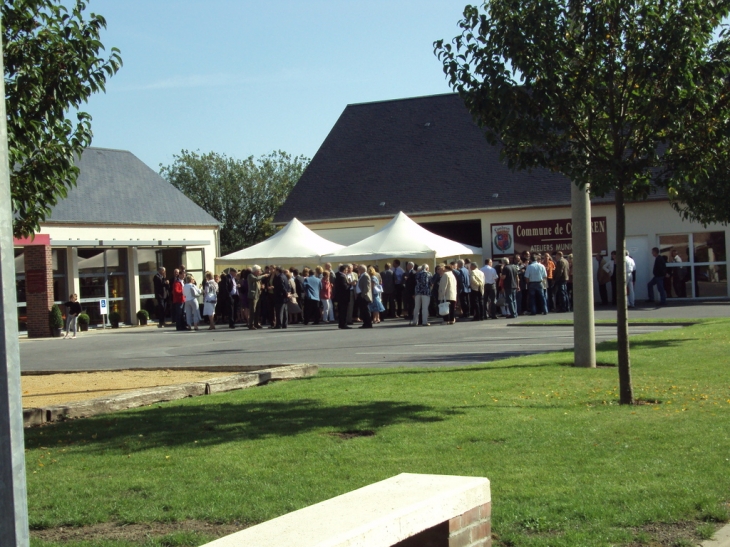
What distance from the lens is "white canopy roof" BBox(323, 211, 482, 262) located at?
30.2m

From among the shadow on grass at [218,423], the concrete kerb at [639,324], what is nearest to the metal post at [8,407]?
the shadow on grass at [218,423]

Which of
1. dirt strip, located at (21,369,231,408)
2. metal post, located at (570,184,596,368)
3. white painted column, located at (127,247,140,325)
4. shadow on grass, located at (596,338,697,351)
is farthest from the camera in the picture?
white painted column, located at (127,247,140,325)

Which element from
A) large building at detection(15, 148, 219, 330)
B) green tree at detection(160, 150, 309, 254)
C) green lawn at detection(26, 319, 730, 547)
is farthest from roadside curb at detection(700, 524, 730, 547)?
green tree at detection(160, 150, 309, 254)

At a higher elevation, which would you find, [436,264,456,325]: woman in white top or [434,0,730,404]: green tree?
[434,0,730,404]: green tree

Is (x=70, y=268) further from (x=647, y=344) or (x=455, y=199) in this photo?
(x=647, y=344)

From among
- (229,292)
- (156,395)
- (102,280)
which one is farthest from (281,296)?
(156,395)

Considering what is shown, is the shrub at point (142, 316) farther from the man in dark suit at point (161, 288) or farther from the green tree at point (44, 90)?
the green tree at point (44, 90)

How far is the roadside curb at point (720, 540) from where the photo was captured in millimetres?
5340

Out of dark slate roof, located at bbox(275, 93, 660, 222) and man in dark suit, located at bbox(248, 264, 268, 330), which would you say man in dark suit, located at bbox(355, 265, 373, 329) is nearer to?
man in dark suit, located at bbox(248, 264, 268, 330)

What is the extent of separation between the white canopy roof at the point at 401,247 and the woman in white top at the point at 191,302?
4751 mm

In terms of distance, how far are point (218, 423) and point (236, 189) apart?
223ft

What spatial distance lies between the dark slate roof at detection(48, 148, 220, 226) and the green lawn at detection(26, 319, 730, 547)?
27.3 metres

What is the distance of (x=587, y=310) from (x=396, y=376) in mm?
3044

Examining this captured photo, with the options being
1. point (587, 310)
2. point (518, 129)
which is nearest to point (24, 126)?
point (518, 129)
